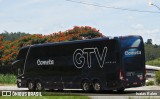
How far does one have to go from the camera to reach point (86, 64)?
26.0 m

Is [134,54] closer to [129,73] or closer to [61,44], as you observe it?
[129,73]

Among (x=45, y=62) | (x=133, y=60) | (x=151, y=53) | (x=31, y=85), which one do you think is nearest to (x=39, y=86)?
(x=31, y=85)

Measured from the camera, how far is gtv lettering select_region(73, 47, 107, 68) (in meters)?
25.0

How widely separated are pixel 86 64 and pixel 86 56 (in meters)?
0.51

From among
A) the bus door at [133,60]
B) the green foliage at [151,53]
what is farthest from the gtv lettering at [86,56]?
the green foliage at [151,53]

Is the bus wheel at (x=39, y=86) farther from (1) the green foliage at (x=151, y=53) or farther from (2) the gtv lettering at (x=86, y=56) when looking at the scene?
(1) the green foliage at (x=151, y=53)

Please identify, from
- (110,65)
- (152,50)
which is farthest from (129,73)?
(152,50)

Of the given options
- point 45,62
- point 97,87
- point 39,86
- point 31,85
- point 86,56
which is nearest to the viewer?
point 97,87

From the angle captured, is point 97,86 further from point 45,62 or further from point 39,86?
point 39,86

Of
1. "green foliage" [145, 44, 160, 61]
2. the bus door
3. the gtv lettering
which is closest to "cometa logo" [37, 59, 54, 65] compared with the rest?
the gtv lettering

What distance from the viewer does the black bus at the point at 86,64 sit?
24.1m

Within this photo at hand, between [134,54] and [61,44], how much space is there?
5.77 meters

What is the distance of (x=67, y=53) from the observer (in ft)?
90.3

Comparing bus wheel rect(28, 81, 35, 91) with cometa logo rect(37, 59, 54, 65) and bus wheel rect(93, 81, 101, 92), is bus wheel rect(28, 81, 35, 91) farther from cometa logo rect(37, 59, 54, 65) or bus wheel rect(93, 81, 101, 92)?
bus wheel rect(93, 81, 101, 92)
